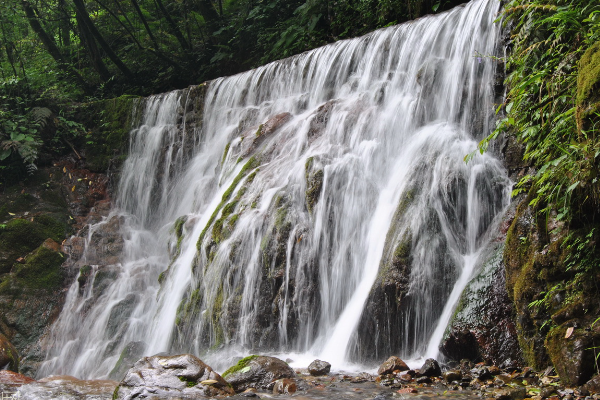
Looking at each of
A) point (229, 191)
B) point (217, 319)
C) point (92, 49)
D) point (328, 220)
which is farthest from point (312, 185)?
point (92, 49)

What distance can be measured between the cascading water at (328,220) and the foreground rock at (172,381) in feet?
5.48

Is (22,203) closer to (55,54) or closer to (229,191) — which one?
(55,54)

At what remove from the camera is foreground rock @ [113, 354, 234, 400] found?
428 cm

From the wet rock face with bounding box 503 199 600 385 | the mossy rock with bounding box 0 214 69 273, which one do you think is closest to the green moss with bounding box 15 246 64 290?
the mossy rock with bounding box 0 214 69 273

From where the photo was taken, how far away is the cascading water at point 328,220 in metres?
5.63

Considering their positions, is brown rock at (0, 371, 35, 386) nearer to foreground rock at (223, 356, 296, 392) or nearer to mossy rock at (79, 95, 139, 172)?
foreground rock at (223, 356, 296, 392)

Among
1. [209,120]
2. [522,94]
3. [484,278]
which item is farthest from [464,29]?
[209,120]

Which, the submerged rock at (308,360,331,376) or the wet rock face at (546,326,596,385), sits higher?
the wet rock face at (546,326,596,385)

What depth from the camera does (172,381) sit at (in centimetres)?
445

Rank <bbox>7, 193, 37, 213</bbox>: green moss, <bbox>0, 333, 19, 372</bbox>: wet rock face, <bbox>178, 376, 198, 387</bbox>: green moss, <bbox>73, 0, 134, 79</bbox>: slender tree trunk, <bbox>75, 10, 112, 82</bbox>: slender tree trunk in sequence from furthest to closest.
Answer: <bbox>75, 10, 112, 82</bbox>: slender tree trunk < <bbox>73, 0, 134, 79</bbox>: slender tree trunk < <bbox>7, 193, 37, 213</bbox>: green moss < <bbox>0, 333, 19, 372</bbox>: wet rock face < <bbox>178, 376, 198, 387</bbox>: green moss

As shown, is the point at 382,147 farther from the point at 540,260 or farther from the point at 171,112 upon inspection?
the point at 171,112

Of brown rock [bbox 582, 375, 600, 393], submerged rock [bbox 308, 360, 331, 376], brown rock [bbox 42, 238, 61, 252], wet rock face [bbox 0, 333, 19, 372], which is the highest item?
brown rock [bbox 42, 238, 61, 252]

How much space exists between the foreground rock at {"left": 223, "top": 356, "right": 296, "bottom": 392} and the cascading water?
39.3 inches

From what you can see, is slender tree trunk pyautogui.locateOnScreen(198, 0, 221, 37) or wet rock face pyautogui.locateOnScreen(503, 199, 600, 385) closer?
wet rock face pyautogui.locateOnScreen(503, 199, 600, 385)
